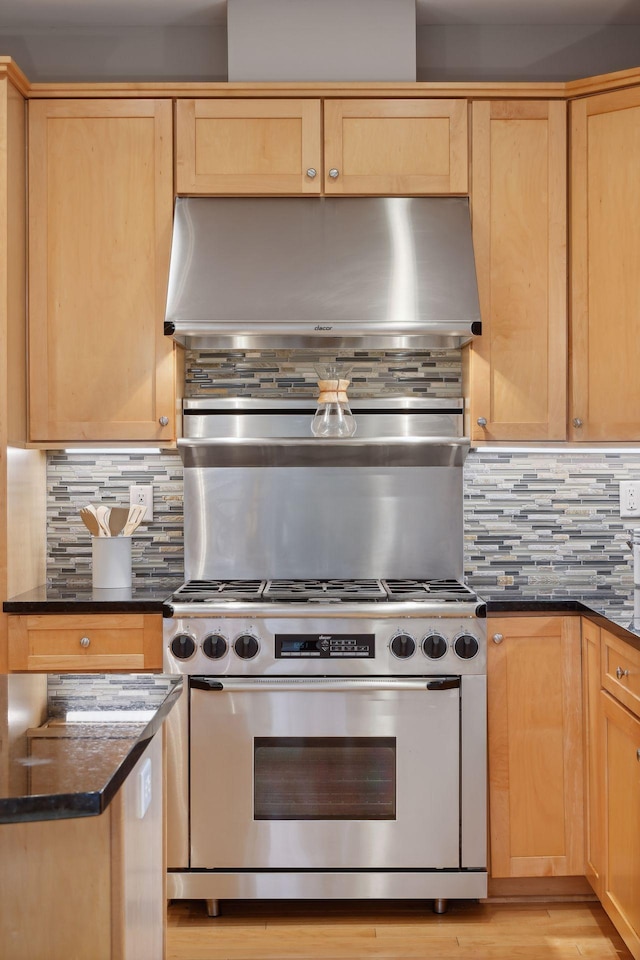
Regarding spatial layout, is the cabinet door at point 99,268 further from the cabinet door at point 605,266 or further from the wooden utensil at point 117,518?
the cabinet door at point 605,266

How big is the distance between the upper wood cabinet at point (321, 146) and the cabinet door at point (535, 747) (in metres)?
1.47

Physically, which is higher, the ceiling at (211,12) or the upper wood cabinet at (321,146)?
the ceiling at (211,12)

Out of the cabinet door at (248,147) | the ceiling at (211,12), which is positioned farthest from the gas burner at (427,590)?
the ceiling at (211,12)

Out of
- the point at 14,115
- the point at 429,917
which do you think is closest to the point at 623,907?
the point at 429,917

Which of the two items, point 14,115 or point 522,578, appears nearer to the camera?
point 14,115

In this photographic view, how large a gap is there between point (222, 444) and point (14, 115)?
1.22 meters

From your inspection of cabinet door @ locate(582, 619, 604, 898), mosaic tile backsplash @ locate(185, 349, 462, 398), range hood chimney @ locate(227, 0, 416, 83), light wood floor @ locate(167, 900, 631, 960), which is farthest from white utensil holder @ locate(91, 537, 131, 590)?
range hood chimney @ locate(227, 0, 416, 83)

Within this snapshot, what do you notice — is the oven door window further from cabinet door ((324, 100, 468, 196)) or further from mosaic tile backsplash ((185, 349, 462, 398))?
cabinet door ((324, 100, 468, 196))

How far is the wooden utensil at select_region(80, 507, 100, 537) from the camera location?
9.39 ft

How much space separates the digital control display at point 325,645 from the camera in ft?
8.47

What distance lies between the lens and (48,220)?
9.29ft

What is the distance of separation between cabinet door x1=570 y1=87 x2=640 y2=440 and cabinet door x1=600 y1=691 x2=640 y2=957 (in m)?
0.92

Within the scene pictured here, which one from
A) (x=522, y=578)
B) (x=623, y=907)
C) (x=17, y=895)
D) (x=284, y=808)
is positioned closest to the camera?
(x=17, y=895)

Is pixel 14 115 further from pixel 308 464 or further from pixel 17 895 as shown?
pixel 17 895
